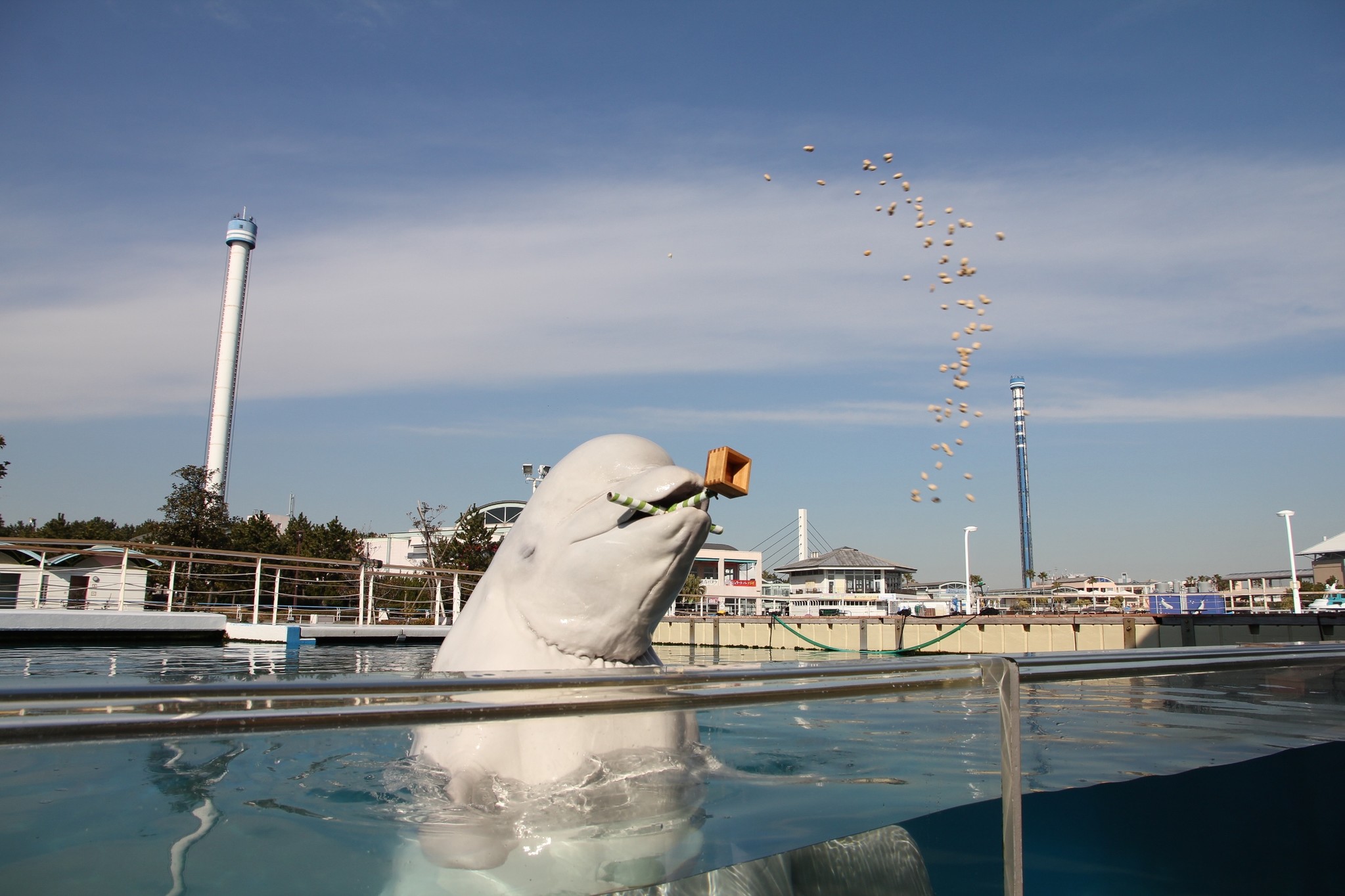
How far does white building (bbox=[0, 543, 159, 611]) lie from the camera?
41.1ft

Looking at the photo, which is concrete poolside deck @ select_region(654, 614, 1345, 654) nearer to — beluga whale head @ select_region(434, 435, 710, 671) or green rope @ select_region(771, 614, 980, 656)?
green rope @ select_region(771, 614, 980, 656)

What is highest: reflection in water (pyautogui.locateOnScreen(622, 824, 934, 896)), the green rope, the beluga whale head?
the beluga whale head

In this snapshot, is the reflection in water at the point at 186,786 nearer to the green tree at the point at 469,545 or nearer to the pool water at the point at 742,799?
the pool water at the point at 742,799

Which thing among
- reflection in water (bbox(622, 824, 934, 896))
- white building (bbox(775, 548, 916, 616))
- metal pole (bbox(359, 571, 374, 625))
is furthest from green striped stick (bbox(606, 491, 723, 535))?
white building (bbox(775, 548, 916, 616))

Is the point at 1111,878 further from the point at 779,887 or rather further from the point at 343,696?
the point at 343,696

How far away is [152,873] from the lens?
1567mm

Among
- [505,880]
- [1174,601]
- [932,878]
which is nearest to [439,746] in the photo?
[505,880]

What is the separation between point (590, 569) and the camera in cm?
271

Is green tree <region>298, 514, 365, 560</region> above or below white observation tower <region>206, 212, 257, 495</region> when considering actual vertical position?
below

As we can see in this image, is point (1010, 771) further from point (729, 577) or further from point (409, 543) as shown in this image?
point (729, 577)

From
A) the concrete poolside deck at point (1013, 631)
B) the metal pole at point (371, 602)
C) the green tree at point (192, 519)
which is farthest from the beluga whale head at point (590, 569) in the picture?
the green tree at point (192, 519)

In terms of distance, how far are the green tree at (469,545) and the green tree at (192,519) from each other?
852 centimetres

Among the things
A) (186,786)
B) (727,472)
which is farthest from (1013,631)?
(186,786)

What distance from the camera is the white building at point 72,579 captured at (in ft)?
41.1
